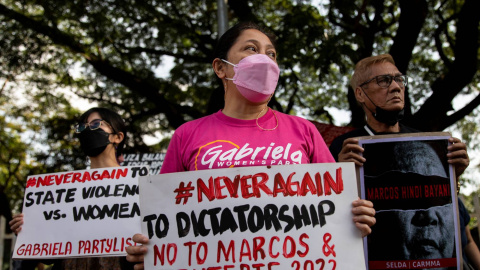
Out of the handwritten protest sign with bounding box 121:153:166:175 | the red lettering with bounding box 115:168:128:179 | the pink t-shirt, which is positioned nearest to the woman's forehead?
the pink t-shirt

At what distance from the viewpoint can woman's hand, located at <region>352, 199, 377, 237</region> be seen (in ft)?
6.07

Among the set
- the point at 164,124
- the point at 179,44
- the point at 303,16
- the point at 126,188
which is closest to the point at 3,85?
the point at 164,124

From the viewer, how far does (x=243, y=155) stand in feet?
6.62

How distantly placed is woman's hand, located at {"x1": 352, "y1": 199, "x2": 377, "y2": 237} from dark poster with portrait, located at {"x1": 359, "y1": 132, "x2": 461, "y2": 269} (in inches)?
24.7

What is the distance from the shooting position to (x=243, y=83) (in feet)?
7.25

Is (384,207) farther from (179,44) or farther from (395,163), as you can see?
(179,44)

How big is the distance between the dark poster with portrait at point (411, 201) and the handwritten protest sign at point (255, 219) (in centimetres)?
65

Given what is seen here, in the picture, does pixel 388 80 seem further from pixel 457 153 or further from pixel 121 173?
pixel 121 173

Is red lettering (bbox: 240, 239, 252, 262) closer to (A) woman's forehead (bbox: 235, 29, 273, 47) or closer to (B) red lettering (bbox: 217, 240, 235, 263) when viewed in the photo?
(B) red lettering (bbox: 217, 240, 235, 263)

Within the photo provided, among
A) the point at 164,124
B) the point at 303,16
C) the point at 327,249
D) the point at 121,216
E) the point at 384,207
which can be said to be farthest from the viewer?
the point at 164,124

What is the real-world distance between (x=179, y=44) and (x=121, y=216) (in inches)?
378

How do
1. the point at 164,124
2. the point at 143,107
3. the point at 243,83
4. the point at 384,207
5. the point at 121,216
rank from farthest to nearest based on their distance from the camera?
1. the point at 164,124
2. the point at 143,107
3. the point at 121,216
4. the point at 384,207
5. the point at 243,83

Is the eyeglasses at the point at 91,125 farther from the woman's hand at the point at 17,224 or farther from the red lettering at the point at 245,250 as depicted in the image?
the red lettering at the point at 245,250

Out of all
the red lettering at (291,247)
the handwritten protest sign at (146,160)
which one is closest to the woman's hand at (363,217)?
the red lettering at (291,247)
